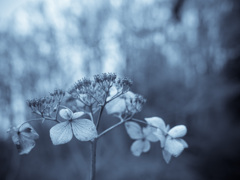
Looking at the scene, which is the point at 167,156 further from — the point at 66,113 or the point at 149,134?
the point at 66,113

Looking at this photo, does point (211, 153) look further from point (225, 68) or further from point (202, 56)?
point (202, 56)

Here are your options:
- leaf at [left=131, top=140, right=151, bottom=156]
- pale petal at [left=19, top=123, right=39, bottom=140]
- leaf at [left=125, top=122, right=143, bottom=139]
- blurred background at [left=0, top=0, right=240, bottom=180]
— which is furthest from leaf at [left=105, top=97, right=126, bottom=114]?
blurred background at [left=0, top=0, right=240, bottom=180]

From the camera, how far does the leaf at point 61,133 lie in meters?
1.43

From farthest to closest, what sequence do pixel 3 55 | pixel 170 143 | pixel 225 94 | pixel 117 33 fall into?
pixel 117 33, pixel 3 55, pixel 225 94, pixel 170 143

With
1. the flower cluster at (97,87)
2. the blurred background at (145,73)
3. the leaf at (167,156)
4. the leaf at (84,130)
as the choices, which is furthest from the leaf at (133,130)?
the blurred background at (145,73)

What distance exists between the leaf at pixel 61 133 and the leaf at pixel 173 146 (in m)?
0.98

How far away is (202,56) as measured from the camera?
10.7 m

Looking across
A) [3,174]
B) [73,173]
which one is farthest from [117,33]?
[3,174]

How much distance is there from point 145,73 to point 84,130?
9916 millimetres

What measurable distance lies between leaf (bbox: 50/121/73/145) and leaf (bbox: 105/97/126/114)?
0.70 meters

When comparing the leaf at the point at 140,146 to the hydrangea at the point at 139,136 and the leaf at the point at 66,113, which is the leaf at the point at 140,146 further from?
the leaf at the point at 66,113

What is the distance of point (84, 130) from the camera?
1.45 m

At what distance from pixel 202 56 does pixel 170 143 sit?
1017cm

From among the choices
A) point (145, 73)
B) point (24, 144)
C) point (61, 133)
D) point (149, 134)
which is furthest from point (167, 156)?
point (145, 73)
